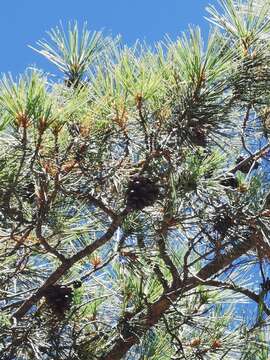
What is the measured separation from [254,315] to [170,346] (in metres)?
0.21

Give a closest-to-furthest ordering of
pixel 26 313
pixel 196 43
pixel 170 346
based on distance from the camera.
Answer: pixel 196 43, pixel 26 313, pixel 170 346

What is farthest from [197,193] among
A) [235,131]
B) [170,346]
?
[170,346]

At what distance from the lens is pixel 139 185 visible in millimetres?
1230

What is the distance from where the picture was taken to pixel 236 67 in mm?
1196

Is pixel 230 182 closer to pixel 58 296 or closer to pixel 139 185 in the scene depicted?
pixel 139 185

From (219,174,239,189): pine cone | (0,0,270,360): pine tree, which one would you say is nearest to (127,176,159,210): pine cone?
(0,0,270,360): pine tree

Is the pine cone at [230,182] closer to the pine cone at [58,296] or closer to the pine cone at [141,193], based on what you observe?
the pine cone at [141,193]

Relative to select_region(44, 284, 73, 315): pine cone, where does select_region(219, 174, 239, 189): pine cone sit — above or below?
above

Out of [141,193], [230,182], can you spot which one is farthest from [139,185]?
[230,182]

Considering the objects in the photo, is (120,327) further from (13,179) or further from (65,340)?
(13,179)

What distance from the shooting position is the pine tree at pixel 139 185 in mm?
1184

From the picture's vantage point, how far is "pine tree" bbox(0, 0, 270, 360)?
118 centimetres

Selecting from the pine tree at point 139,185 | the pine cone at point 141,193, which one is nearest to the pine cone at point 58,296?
the pine tree at point 139,185

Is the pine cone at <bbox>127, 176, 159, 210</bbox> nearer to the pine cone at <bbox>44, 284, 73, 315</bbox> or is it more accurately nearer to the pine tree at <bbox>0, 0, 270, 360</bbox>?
the pine tree at <bbox>0, 0, 270, 360</bbox>
